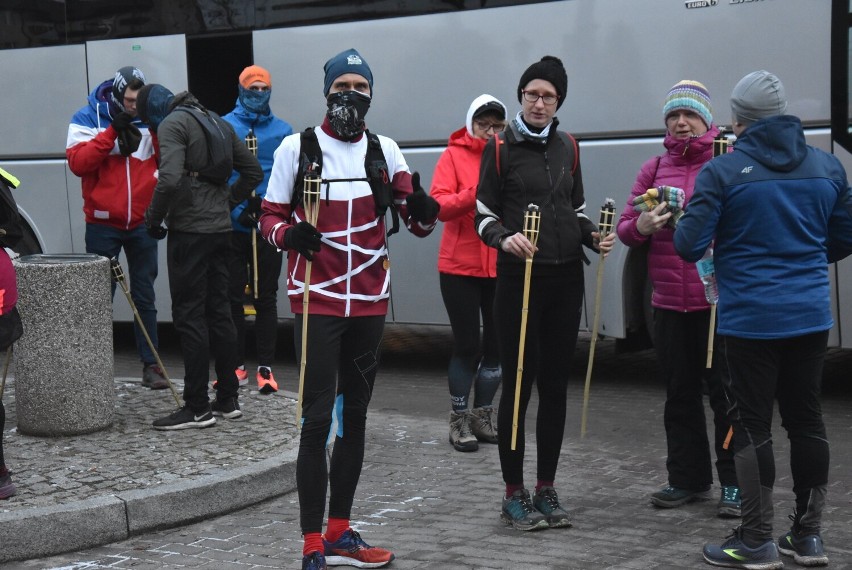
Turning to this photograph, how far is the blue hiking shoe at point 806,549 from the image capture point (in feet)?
16.5

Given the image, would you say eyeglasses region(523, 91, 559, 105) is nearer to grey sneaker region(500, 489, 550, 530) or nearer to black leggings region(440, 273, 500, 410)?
grey sneaker region(500, 489, 550, 530)

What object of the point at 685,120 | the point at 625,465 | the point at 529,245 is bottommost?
the point at 625,465

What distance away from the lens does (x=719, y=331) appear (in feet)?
16.6

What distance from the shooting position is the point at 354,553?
5.14 metres

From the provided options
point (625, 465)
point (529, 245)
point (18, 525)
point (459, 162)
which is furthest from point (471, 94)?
point (18, 525)

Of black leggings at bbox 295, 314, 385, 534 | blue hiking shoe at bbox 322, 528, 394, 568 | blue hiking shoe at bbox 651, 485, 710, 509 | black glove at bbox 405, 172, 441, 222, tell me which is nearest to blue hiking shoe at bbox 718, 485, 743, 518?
blue hiking shoe at bbox 651, 485, 710, 509

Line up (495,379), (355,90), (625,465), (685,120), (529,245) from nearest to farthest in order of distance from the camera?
(355,90)
(529,245)
(685,120)
(625,465)
(495,379)

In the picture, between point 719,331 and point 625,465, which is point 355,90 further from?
point 625,465

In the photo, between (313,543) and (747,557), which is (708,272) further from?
(313,543)

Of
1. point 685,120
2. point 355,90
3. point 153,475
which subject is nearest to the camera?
point 355,90

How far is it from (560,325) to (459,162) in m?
1.80

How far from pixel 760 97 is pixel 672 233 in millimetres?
1106

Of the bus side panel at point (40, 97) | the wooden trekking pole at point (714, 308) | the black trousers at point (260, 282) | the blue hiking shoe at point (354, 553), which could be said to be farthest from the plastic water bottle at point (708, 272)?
the bus side panel at point (40, 97)

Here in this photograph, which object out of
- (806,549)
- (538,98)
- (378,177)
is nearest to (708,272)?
(538,98)
